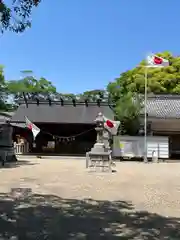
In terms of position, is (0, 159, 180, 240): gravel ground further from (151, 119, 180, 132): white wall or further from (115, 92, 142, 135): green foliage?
(151, 119, 180, 132): white wall

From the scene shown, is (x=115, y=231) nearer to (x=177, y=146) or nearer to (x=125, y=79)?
(x=177, y=146)

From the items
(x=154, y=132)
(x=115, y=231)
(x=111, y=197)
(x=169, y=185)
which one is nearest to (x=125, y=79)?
(x=154, y=132)

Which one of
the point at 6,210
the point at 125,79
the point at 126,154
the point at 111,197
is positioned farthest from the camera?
the point at 125,79

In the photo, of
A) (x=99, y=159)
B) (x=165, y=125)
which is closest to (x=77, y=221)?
(x=99, y=159)

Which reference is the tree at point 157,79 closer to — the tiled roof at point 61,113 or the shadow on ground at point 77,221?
the tiled roof at point 61,113

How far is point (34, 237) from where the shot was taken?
17.1 feet

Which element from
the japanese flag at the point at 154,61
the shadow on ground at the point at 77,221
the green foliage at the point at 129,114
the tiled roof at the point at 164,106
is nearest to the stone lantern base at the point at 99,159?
the shadow on ground at the point at 77,221

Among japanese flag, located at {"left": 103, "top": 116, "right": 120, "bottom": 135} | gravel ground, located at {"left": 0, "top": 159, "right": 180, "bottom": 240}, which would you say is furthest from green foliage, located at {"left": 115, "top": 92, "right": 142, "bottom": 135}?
gravel ground, located at {"left": 0, "top": 159, "right": 180, "bottom": 240}

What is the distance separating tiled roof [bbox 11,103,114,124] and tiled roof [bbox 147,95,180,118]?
4055 millimetres

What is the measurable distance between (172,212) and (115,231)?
224 centimetres

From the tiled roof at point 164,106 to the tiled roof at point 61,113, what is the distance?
4055mm

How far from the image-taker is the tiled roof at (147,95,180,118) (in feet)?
100

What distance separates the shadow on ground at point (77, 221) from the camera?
548cm

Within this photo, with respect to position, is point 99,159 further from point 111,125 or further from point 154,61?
point 154,61
